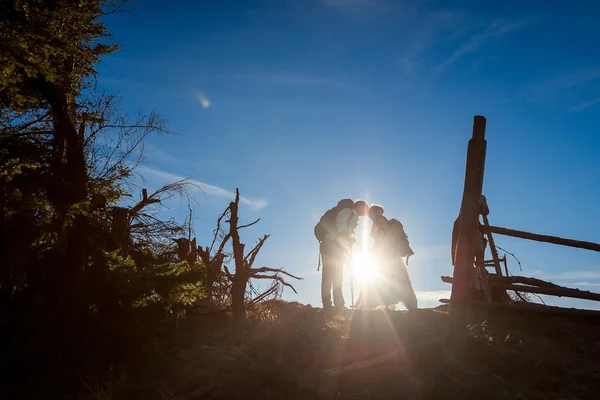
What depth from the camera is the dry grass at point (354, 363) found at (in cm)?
554

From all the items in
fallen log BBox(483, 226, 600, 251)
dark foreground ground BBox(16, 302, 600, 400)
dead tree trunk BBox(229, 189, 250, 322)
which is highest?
fallen log BBox(483, 226, 600, 251)

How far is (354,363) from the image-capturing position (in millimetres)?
6312

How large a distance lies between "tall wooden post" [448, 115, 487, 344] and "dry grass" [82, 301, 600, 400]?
385 millimetres

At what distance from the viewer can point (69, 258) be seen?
22.2 feet

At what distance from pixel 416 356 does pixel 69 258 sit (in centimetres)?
506

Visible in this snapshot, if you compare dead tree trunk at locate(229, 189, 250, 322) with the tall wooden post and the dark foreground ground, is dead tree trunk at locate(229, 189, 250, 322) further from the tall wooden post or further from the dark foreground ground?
the tall wooden post

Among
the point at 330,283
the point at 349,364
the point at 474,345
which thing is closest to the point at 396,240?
the point at 330,283

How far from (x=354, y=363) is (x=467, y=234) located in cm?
256

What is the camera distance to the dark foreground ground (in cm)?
552

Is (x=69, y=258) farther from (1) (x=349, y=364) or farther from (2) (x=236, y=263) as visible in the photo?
(1) (x=349, y=364)

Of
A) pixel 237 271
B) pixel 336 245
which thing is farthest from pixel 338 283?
pixel 237 271

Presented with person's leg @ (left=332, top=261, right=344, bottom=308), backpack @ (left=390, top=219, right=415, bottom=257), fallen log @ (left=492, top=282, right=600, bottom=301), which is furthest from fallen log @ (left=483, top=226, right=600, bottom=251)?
person's leg @ (left=332, top=261, right=344, bottom=308)

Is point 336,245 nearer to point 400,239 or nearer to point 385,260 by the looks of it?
point 385,260

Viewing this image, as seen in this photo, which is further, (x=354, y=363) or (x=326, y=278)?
(x=326, y=278)
